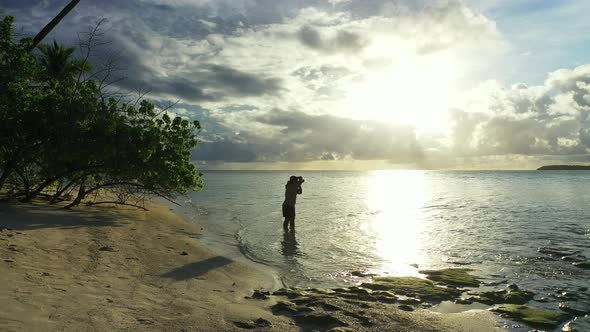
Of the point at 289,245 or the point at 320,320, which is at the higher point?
the point at 320,320

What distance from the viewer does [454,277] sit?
9.59 meters

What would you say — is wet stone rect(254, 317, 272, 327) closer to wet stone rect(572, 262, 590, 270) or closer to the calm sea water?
the calm sea water

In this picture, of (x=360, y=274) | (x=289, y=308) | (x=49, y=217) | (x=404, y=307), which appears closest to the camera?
(x=289, y=308)

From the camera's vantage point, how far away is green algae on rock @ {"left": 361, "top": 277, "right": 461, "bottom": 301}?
8.00 meters

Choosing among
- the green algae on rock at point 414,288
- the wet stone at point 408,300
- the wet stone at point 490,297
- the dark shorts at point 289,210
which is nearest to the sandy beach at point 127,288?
the wet stone at point 408,300

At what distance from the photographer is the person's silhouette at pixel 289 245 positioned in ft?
42.6

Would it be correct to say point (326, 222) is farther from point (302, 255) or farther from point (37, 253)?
point (37, 253)

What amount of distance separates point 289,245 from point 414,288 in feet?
21.8

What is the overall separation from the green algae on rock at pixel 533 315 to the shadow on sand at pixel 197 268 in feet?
22.5

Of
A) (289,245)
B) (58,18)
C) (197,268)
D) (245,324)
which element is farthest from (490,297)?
(58,18)

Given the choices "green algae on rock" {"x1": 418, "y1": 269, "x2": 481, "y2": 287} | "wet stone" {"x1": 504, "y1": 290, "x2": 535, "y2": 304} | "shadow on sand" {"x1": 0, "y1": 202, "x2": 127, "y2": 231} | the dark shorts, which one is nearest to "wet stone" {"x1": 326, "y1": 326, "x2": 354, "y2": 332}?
"wet stone" {"x1": 504, "y1": 290, "x2": 535, "y2": 304}

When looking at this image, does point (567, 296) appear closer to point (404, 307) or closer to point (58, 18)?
point (404, 307)

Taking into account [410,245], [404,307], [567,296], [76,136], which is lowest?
[410,245]

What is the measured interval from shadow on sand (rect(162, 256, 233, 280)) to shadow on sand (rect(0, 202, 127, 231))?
5118 mm
